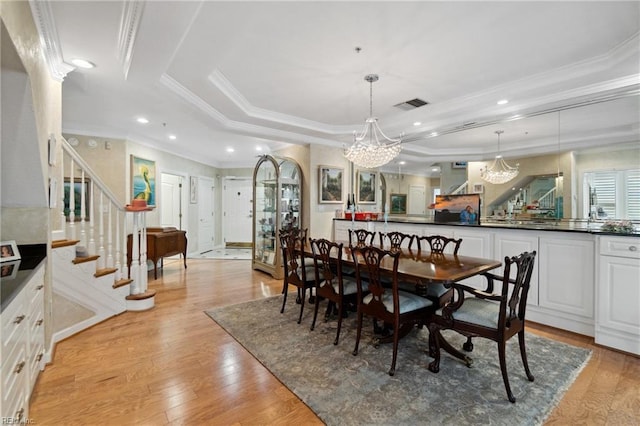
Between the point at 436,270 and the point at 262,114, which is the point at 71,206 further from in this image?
the point at 436,270

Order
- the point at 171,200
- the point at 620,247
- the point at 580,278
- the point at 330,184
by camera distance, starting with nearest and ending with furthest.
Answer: the point at 620,247
the point at 580,278
the point at 330,184
the point at 171,200

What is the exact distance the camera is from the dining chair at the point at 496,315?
1955 mm

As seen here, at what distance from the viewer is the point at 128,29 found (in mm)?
2180

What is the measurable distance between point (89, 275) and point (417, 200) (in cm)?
444

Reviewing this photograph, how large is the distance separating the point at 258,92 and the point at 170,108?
1.26 metres

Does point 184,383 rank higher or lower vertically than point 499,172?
lower

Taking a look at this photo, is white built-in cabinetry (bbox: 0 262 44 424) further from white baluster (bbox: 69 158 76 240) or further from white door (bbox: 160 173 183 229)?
white door (bbox: 160 173 183 229)

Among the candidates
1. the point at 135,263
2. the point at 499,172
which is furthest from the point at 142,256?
the point at 499,172

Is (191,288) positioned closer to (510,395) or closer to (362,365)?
(362,365)

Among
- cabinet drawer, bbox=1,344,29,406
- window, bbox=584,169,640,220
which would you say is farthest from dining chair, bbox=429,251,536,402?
cabinet drawer, bbox=1,344,29,406

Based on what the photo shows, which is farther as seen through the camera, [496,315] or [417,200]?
[417,200]

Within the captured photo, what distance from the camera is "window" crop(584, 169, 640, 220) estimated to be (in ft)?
9.70

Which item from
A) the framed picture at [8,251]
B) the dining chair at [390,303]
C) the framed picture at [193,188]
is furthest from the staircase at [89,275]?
the framed picture at [193,188]

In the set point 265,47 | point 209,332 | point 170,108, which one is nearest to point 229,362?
point 209,332
